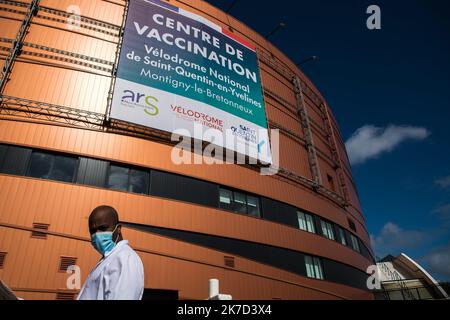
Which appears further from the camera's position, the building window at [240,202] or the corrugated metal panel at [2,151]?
the building window at [240,202]

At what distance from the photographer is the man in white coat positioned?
2504mm

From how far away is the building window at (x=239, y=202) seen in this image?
59.4 feet

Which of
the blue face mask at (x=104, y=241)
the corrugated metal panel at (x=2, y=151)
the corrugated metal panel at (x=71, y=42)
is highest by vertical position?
the corrugated metal panel at (x=71, y=42)

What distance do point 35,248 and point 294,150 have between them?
63.1ft

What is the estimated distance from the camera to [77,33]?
17797 mm

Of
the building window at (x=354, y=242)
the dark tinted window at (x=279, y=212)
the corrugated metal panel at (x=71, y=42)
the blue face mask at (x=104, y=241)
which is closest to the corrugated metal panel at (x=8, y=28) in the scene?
the corrugated metal panel at (x=71, y=42)

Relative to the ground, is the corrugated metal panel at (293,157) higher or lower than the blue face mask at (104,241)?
higher

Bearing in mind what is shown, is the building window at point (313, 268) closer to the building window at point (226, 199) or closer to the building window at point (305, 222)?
the building window at point (305, 222)

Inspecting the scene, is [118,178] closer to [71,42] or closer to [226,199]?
[226,199]

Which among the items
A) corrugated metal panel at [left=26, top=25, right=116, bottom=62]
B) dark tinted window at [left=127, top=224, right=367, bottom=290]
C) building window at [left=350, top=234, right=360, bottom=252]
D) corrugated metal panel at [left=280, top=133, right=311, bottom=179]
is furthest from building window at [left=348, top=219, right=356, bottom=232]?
corrugated metal panel at [left=26, top=25, right=116, bottom=62]

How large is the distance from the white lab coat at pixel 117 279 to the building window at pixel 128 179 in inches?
505

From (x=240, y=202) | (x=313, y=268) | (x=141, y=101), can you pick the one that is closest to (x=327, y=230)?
(x=313, y=268)
